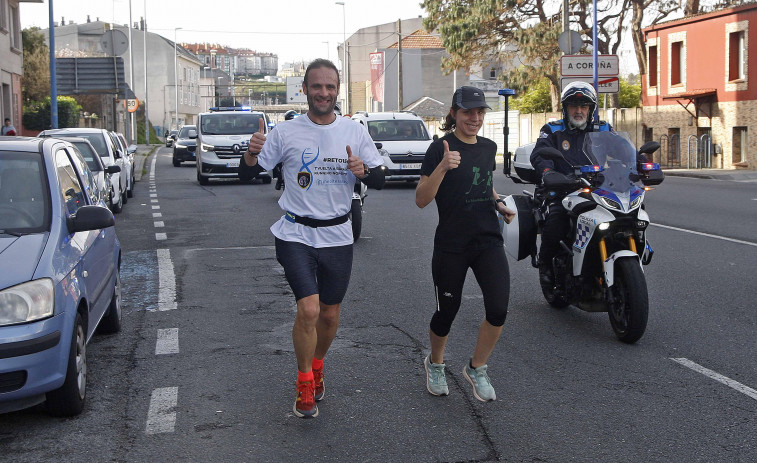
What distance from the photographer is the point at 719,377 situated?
5.79 meters

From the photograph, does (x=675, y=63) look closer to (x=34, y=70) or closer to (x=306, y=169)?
(x=34, y=70)

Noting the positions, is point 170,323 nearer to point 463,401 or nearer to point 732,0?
point 463,401

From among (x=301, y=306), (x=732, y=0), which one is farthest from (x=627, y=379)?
(x=732, y=0)

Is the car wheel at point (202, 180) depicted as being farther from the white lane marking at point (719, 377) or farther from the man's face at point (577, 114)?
the white lane marking at point (719, 377)

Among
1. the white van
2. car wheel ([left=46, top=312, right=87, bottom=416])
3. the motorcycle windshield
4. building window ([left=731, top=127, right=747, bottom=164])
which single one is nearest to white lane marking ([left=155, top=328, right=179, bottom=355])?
car wheel ([left=46, top=312, right=87, bottom=416])

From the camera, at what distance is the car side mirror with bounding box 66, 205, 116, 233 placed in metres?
5.60

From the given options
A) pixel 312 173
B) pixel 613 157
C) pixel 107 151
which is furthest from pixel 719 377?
pixel 107 151

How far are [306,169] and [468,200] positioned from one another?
90 cm

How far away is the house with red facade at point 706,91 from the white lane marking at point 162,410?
95.9 ft

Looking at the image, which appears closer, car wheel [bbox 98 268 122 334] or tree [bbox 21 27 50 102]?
car wheel [bbox 98 268 122 334]

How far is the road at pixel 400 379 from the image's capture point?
4613mm

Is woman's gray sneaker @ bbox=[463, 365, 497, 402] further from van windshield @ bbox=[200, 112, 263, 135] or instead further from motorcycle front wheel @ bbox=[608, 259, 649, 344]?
van windshield @ bbox=[200, 112, 263, 135]

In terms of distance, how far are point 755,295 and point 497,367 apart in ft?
11.4

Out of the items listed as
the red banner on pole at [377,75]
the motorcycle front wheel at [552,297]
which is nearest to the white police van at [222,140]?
the motorcycle front wheel at [552,297]
